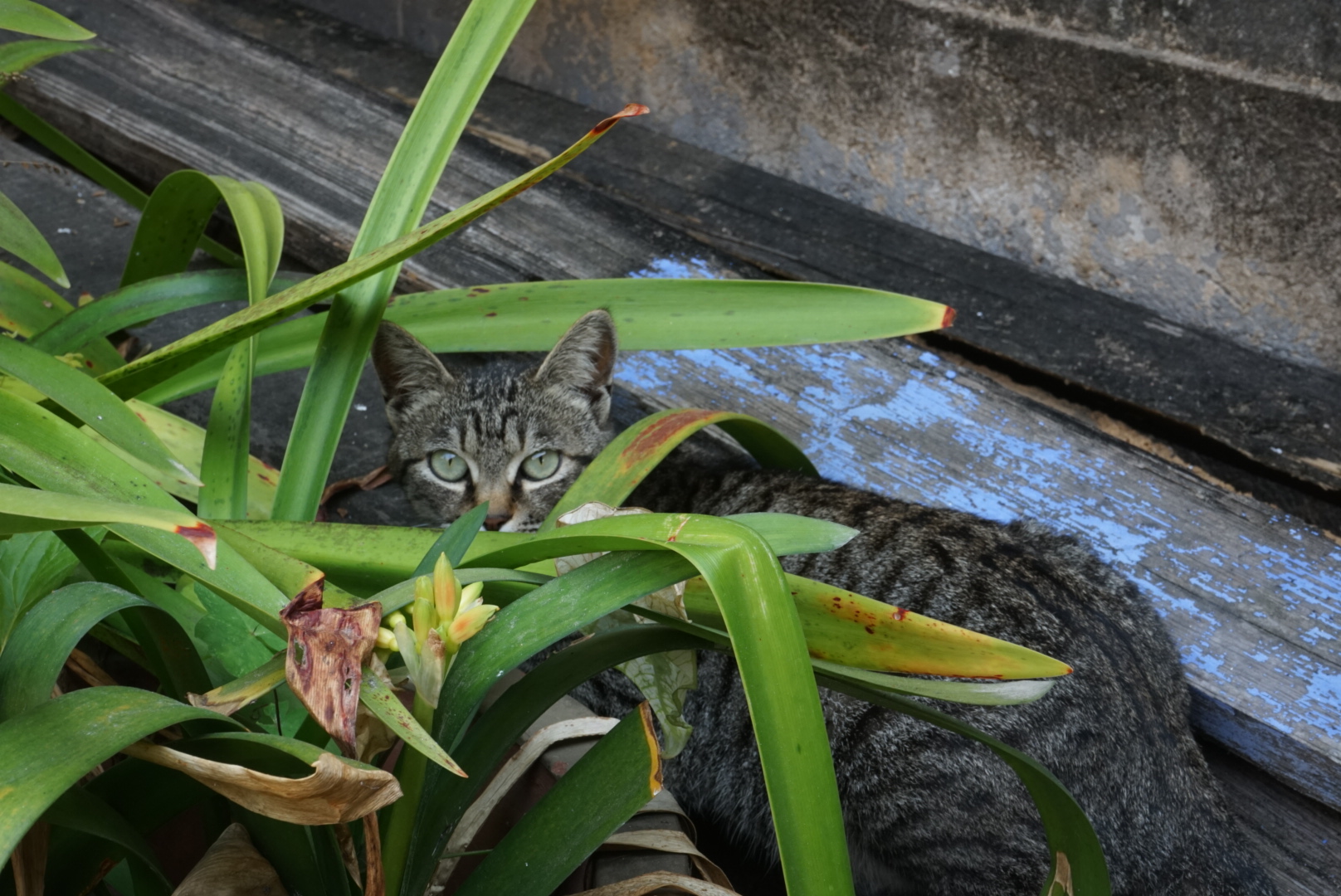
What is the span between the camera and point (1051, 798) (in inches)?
34.9

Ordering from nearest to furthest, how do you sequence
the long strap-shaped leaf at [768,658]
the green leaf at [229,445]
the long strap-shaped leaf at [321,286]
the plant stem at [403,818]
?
the long strap-shaped leaf at [768,658], the plant stem at [403,818], the long strap-shaped leaf at [321,286], the green leaf at [229,445]

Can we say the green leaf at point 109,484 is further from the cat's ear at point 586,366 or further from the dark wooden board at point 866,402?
the dark wooden board at point 866,402

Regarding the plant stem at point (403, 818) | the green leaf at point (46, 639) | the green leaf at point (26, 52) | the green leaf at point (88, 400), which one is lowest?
the plant stem at point (403, 818)

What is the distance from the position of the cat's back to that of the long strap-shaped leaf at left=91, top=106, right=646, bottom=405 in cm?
76

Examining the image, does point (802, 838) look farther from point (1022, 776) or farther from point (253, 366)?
point (253, 366)

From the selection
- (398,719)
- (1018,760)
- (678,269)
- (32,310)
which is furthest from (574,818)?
(678,269)

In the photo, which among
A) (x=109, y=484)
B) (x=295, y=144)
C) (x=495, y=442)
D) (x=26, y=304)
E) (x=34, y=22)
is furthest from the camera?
(x=295, y=144)

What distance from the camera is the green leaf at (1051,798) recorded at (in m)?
0.87

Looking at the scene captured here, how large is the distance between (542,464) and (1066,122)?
4.05ft

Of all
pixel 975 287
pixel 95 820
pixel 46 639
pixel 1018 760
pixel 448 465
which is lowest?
pixel 448 465

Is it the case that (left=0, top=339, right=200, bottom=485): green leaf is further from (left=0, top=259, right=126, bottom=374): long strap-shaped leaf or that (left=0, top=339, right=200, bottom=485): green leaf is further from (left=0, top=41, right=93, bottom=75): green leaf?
(left=0, top=41, right=93, bottom=75): green leaf

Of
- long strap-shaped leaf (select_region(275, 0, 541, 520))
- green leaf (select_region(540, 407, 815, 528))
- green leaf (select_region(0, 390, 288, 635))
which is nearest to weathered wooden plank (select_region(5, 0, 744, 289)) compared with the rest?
long strap-shaped leaf (select_region(275, 0, 541, 520))

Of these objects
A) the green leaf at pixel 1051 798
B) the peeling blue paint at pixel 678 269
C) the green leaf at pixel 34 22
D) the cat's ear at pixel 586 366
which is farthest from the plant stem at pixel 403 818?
the peeling blue paint at pixel 678 269

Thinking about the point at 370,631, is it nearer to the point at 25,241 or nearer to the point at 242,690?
the point at 242,690
